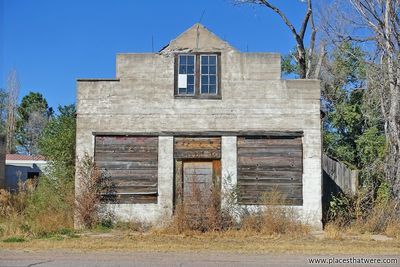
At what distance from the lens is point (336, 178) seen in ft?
69.8

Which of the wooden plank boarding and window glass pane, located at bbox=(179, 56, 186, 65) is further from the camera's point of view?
window glass pane, located at bbox=(179, 56, 186, 65)

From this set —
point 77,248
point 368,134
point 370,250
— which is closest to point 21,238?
point 77,248

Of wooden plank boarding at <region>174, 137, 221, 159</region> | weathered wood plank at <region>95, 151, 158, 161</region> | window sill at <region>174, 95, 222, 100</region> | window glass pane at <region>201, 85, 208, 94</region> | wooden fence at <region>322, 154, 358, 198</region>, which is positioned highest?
window glass pane at <region>201, 85, 208, 94</region>

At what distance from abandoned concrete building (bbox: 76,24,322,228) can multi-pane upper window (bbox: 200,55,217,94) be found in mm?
33

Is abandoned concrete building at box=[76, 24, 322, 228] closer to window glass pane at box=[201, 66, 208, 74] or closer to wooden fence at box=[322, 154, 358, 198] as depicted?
window glass pane at box=[201, 66, 208, 74]

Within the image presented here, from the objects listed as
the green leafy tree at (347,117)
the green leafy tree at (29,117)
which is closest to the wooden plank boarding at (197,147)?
the green leafy tree at (347,117)

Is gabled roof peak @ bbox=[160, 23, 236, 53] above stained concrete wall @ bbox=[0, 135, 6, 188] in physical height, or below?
above

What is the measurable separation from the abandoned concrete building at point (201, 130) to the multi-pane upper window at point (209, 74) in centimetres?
3

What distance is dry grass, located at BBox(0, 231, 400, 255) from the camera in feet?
40.4

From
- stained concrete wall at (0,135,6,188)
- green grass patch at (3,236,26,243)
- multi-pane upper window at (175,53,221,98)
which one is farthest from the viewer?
stained concrete wall at (0,135,6,188)

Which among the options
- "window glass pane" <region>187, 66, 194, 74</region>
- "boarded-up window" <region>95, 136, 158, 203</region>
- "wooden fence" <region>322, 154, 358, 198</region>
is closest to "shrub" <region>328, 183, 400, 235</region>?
"wooden fence" <region>322, 154, 358, 198</region>

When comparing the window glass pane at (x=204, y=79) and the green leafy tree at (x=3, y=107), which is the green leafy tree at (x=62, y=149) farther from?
the green leafy tree at (x=3, y=107)

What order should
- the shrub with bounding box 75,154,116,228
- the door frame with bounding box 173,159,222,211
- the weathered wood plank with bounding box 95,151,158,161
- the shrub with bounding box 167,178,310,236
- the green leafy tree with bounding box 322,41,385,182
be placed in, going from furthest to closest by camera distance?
the green leafy tree with bounding box 322,41,385,182 < the weathered wood plank with bounding box 95,151,158,161 < the door frame with bounding box 173,159,222,211 < the shrub with bounding box 75,154,116,228 < the shrub with bounding box 167,178,310,236

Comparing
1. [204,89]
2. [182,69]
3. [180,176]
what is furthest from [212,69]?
[180,176]
